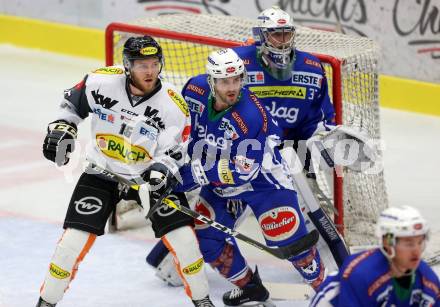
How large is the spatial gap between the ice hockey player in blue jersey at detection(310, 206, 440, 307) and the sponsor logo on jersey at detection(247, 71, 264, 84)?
1.98 meters

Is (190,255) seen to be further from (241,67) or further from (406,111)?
(406,111)

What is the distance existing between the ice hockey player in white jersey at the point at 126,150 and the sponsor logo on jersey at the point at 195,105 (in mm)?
278

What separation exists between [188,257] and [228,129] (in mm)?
631

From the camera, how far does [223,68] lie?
5.19 m

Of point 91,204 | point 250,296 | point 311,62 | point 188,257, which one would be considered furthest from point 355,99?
point 91,204

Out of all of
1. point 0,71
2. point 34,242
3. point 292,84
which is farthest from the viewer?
point 0,71

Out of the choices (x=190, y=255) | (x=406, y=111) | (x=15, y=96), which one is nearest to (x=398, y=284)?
(x=190, y=255)

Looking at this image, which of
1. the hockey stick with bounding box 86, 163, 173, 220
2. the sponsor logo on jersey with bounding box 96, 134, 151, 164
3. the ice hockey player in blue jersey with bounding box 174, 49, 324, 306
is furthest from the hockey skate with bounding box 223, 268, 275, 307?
the sponsor logo on jersey with bounding box 96, 134, 151, 164

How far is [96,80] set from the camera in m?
5.19

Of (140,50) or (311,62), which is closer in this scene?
(140,50)

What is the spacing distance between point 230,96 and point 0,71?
17.1 feet

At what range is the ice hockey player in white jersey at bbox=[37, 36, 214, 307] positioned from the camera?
502cm

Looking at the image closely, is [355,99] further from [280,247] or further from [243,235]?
[243,235]

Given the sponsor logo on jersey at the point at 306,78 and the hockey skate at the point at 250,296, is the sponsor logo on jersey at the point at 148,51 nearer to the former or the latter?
the sponsor logo on jersey at the point at 306,78
